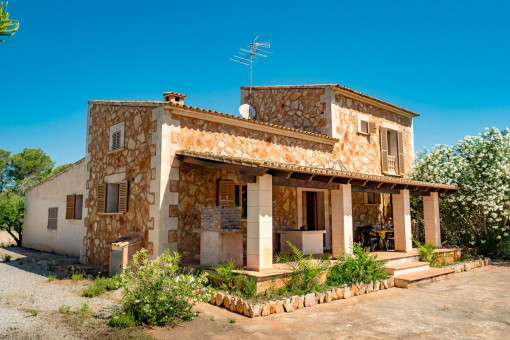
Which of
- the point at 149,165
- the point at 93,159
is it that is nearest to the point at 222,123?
the point at 149,165

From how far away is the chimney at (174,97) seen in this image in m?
9.27

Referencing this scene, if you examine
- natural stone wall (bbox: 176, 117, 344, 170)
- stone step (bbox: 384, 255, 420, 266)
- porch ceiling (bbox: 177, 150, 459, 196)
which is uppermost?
natural stone wall (bbox: 176, 117, 344, 170)

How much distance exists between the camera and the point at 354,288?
26.2 ft

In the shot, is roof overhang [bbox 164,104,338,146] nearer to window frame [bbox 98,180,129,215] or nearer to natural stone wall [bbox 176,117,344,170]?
natural stone wall [bbox 176,117,344,170]

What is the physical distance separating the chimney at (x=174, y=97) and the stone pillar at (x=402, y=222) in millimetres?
7126

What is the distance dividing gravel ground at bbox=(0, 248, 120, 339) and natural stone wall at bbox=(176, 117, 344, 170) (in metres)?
4.03

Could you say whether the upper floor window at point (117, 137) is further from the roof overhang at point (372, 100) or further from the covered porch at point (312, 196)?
the roof overhang at point (372, 100)

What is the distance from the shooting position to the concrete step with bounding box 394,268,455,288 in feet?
28.7

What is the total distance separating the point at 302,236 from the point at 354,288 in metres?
2.48

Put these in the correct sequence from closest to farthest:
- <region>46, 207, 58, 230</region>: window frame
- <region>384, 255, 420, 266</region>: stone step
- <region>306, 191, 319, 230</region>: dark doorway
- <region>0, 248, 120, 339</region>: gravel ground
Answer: <region>0, 248, 120, 339</region>: gravel ground, <region>384, 255, 420, 266</region>: stone step, <region>306, 191, 319, 230</region>: dark doorway, <region>46, 207, 58, 230</region>: window frame

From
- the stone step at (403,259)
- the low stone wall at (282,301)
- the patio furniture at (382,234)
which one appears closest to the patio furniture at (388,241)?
the patio furniture at (382,234)

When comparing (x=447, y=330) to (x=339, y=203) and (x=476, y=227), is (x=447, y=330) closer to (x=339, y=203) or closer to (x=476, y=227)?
(x=339, y=203)

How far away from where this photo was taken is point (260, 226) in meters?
7.69

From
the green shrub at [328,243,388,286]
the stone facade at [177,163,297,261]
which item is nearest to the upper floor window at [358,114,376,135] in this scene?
the stone facade at [177,163,297,261]
